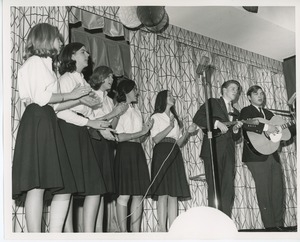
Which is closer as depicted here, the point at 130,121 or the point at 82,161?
the point at 82,161

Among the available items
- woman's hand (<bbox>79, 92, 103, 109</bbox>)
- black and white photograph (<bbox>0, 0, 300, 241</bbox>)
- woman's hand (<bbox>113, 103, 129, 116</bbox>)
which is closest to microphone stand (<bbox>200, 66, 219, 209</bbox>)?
black and white photograph (<bbox>0, 0, 300, 241</bbox>)

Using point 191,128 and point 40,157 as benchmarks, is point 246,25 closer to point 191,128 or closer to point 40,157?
point 191,128

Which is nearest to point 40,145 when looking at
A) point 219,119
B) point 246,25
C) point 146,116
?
point 146,116

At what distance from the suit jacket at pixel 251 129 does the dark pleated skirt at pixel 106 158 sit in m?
0.64

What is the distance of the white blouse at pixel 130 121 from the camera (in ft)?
9.19

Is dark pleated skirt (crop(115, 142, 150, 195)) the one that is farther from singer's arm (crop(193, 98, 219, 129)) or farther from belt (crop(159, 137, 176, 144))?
singer's arm (crop(193, 98, 219, 129))

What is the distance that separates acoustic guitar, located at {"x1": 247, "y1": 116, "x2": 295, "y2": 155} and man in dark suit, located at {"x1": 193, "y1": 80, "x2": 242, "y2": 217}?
0.08 metres

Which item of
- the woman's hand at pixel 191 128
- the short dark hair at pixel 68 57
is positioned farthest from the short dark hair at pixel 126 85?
the woman's hand at pixel 191 128

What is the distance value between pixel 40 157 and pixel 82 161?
20 centimetres

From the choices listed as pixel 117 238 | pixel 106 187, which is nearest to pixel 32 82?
pixel 106 187

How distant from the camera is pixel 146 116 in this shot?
9.23 ft

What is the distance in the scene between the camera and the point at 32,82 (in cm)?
270

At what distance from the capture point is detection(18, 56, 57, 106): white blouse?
269 cm

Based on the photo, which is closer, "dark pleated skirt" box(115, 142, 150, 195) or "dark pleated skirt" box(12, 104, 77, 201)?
"dark pleated skirt" box(12, 104, 77, 201)
